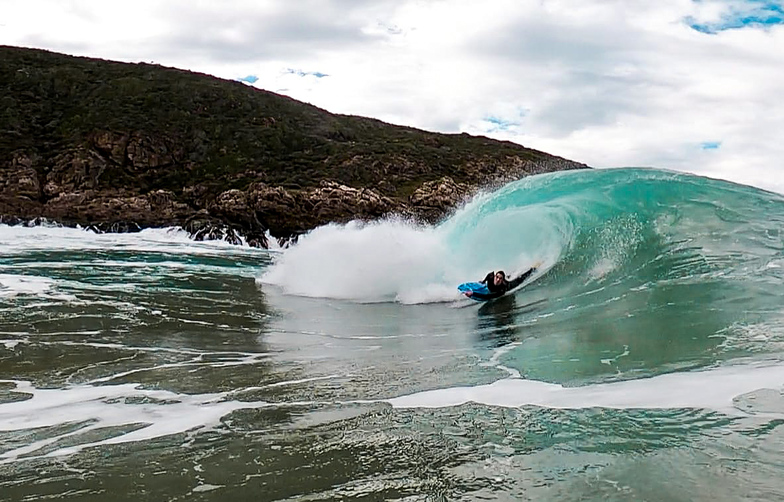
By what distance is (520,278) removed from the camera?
1430 centimetres

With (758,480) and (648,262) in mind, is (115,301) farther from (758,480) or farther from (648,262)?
(758,480)

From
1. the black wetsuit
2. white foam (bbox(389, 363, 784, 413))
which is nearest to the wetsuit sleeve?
the black wetsuit

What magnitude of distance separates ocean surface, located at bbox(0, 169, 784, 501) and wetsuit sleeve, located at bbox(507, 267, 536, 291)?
0.19 meters

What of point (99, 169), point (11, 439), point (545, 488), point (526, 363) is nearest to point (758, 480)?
point (545, 488)

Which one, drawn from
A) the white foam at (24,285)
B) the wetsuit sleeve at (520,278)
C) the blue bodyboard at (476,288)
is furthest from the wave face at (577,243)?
the white foam at (24,285)

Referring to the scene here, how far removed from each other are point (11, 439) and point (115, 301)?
8.67 m

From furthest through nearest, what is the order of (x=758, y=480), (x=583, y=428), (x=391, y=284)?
(x=391, y=284) → (x=583, y=428) → (x=758, y=480)

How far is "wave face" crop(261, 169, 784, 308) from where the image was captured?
12641mm

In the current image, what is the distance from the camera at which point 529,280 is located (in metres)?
14.3

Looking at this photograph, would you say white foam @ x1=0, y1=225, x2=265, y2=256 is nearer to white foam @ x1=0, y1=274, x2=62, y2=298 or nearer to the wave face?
white foam @ x1=0, y1=274, x2=62, y2=298

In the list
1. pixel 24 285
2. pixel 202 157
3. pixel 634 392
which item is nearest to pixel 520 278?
pixel 634 392

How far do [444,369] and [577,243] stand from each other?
8607 millimetres

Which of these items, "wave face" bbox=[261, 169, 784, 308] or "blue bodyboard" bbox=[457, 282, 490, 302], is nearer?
"wave face" bbox=[261, 169, 784, 308]

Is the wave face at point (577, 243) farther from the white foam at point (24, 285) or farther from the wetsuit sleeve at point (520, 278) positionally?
the white foam at point (24, 285)
